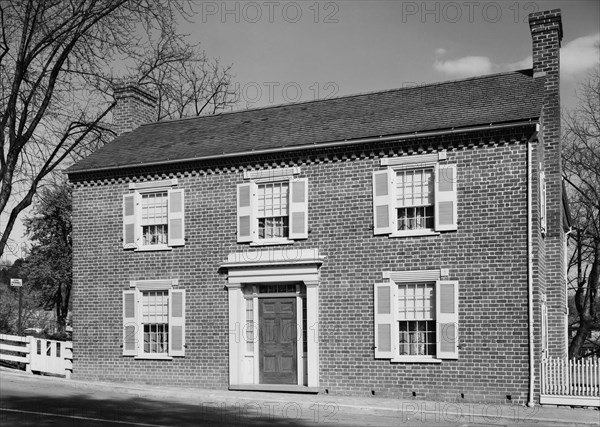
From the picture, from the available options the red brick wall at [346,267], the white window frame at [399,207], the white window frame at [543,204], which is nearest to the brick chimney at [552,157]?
the white window frame at [543,204]

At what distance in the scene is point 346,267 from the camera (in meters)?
18.5

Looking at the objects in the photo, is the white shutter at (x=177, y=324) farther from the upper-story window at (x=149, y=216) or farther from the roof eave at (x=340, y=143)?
the roof eave at (x=340, y=143)

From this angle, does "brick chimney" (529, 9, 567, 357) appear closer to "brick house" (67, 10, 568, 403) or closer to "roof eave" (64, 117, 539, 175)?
"brick house" (67, 10, 568, 403)

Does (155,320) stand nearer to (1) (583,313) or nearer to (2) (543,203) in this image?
(2) (543,203)

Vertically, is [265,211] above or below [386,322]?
above

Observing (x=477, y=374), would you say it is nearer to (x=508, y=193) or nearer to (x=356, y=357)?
(x=356, y=357)

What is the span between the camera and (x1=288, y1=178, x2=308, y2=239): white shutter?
62.4ft

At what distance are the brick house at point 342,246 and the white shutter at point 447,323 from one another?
0.03m

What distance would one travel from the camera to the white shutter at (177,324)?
20078 mm

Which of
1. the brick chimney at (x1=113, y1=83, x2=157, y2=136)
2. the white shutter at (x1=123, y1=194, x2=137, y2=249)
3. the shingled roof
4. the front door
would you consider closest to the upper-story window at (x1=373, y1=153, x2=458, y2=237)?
the shingled roof

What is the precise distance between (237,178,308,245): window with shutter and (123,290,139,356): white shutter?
3560 millimetres

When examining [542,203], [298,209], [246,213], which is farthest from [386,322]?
[542,203]

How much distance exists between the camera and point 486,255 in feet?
56.4

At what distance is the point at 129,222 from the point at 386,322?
762 centimetres
